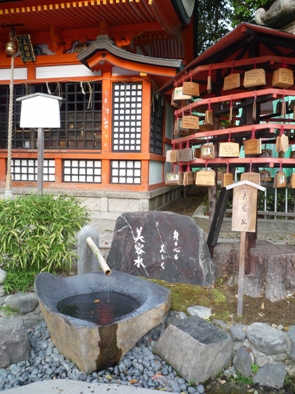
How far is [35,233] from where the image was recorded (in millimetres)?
4711

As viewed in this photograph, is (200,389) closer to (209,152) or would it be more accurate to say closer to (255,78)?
(209,152)

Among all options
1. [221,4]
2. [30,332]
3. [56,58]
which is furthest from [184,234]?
[221,4]

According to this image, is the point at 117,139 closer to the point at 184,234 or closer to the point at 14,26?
the point at 14,26

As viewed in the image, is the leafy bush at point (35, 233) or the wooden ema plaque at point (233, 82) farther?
the leafy bush at point (35, 233)

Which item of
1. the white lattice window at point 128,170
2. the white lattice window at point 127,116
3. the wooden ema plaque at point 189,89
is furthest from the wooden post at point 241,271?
the white lattice window at point 127,116

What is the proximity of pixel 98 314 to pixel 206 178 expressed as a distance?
6.94 feet

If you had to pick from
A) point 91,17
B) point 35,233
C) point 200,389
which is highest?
point 91,17

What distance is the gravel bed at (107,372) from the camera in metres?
3.33

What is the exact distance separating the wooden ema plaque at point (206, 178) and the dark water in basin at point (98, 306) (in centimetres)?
169

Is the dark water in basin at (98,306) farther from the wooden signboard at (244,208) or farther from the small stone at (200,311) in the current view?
the wooden signboard at (244,208)

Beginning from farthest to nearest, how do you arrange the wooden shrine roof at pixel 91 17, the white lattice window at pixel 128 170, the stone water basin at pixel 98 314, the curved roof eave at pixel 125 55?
the white lattice window at pixel 128 170
the curved roof eave at pixel 125 55
the wooden shrine roof at pixel 91 17
the stone water basin at pixel 98 314

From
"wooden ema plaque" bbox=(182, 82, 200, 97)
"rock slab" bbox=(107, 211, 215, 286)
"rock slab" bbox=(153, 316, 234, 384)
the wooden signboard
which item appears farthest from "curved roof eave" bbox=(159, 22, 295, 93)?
"rock slab" bbox=(153, 316, 234, 384)

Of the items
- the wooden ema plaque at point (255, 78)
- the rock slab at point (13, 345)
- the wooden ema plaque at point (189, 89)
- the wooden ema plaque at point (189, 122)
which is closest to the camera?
the rock slab at point (13, 345)

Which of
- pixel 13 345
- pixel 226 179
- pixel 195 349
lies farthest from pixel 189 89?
pixel 13 345
